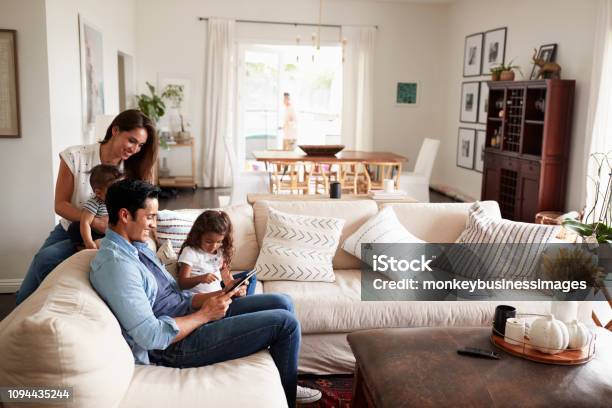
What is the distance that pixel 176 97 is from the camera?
857cm

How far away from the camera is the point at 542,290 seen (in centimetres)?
313

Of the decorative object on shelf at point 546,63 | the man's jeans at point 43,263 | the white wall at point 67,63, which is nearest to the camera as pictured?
the man's jeans at point 43,263

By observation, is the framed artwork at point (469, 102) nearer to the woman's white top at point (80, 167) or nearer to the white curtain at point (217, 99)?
the white curtain at point (217, 99)

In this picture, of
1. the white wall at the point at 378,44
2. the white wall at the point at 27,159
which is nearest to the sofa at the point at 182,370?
the white wall at the point at 27,159

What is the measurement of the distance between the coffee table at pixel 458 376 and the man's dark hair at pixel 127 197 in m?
1.02

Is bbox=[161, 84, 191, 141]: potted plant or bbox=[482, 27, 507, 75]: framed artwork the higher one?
bbox=[482, 27, 507, 75]: framed artwork

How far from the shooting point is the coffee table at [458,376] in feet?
6.08

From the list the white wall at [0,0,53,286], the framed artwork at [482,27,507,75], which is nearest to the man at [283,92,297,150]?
the framed artwork at [482,27,507,75]

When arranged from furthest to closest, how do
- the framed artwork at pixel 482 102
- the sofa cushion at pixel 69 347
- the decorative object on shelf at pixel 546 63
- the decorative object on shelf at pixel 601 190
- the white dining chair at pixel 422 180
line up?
the framed artwork at pixel 482 102
the white dining chair at pixel 422 180
the decorative object on shelf at pixel 546 63
the decorative object on shelf at pixel 601 190
the sofa cushion at pixel 69 347

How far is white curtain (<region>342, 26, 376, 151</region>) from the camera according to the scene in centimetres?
880

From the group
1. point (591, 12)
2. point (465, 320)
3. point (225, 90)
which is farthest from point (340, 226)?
point (225, 90)

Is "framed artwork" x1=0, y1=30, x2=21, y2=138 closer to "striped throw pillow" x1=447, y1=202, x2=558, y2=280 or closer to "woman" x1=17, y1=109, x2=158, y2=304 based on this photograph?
"woman" x1=17, y1=109, x2=158, y2=304

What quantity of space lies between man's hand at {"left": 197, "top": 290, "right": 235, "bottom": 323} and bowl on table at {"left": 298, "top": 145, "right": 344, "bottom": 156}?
15.0 feet

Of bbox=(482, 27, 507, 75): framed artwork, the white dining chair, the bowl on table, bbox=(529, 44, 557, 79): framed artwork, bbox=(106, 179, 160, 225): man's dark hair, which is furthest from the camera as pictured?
bbox=(482, 27, 507, 75): framed artwork
